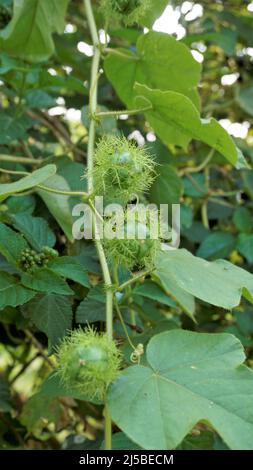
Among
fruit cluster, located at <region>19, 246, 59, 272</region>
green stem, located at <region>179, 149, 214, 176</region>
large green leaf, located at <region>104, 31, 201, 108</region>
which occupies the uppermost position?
large green leaf, located at <region>104, 31, 201, 108</region>

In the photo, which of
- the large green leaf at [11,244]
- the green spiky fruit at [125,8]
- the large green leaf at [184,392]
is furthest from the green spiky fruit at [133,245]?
the green spiky fruit at [125,8]

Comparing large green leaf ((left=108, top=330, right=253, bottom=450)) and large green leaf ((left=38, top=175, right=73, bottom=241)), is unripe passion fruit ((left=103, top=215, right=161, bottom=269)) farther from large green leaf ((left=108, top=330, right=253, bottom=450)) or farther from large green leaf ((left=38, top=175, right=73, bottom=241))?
large green leaf ((left=38, top=175, right=73, bottom=241))

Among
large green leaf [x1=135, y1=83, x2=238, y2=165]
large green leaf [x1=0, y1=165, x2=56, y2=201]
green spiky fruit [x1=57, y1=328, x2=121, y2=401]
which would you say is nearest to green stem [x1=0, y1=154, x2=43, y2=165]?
large green leaf [x1=135, y1=83, x2=238, y2=165]

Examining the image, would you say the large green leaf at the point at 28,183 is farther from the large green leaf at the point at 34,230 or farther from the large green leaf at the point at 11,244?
the large green leaf at the point at 34,230

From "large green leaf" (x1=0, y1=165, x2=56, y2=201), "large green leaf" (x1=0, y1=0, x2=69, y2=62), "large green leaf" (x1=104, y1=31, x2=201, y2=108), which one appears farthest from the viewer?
"large green leaf" (x1=0, y1=0, x2=69, y2=62)

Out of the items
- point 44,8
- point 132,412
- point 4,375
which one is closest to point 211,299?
point 132,412
